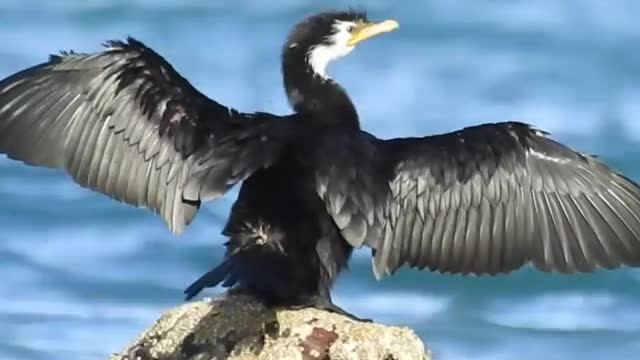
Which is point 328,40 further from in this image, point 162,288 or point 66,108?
point 162,288

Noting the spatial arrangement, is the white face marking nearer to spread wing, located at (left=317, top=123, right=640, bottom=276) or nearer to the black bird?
the black bird

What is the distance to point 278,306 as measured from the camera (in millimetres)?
9914

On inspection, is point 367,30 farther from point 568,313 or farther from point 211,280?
point 568,313

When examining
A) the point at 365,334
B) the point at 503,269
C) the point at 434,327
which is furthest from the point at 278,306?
the point at 434,327

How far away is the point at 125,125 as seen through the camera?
10.8 meters

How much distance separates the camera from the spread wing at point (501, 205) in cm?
1080

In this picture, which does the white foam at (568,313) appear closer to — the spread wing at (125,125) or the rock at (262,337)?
the spread wing at (125,125)

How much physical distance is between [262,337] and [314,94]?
1434 mm

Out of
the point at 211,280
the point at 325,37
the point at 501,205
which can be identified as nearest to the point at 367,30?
the point at 325,37

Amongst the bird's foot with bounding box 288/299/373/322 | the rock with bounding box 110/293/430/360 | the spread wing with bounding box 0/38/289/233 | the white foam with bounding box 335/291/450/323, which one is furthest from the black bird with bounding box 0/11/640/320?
the white foam with bounding box 335/291/450/323

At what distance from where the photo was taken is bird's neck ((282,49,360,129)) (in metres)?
10.8

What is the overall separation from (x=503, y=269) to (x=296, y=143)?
1.03 meters

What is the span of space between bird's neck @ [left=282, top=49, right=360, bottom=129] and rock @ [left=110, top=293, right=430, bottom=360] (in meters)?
1.10

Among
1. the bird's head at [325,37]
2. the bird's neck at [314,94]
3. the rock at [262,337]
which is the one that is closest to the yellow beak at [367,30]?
the bird's head at [325,37]
